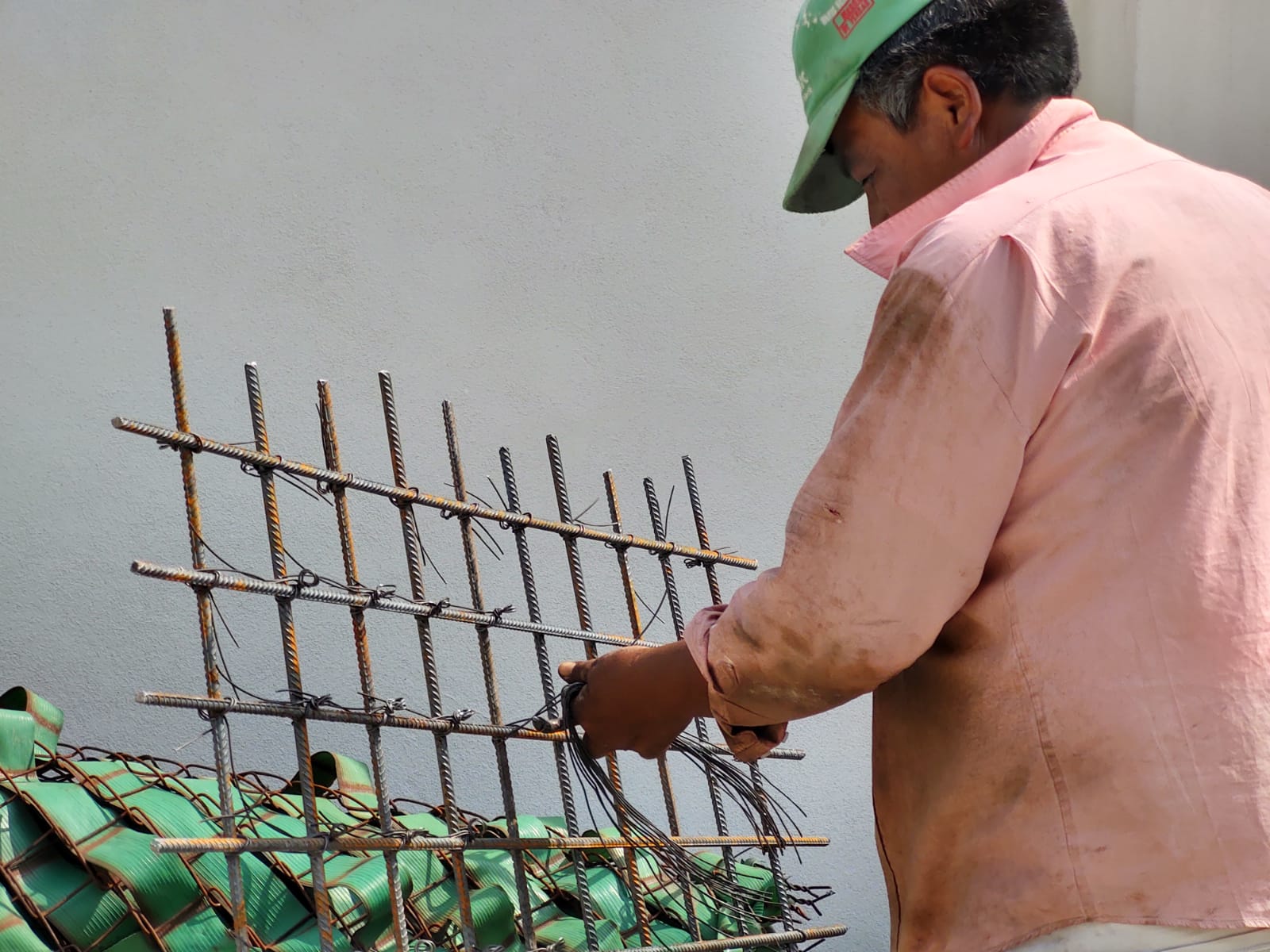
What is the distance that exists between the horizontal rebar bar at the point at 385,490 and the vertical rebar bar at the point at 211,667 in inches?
0.9

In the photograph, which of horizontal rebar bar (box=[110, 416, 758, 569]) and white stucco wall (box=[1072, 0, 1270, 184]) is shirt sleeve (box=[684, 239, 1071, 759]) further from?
white stucco wall (box=[1072, 0, 1270, 184])

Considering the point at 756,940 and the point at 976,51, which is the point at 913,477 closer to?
the point at 976,51

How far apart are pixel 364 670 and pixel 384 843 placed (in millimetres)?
224

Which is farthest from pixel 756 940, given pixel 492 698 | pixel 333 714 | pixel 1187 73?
pixel 1187 73

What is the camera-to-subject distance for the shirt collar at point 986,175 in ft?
4.34

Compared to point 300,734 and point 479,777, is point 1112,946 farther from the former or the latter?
point 479,777

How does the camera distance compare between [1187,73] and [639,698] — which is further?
[1187,73]

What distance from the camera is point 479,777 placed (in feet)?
9.44

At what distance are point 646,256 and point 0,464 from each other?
1359mm

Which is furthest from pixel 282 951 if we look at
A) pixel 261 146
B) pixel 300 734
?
pixel 261 146

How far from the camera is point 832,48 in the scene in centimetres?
141

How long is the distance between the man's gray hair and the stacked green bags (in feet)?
3.36

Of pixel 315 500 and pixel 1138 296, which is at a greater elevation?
pixel 315 500

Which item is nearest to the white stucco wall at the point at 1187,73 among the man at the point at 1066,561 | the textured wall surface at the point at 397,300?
the textured wall surface at the point at 397,300
